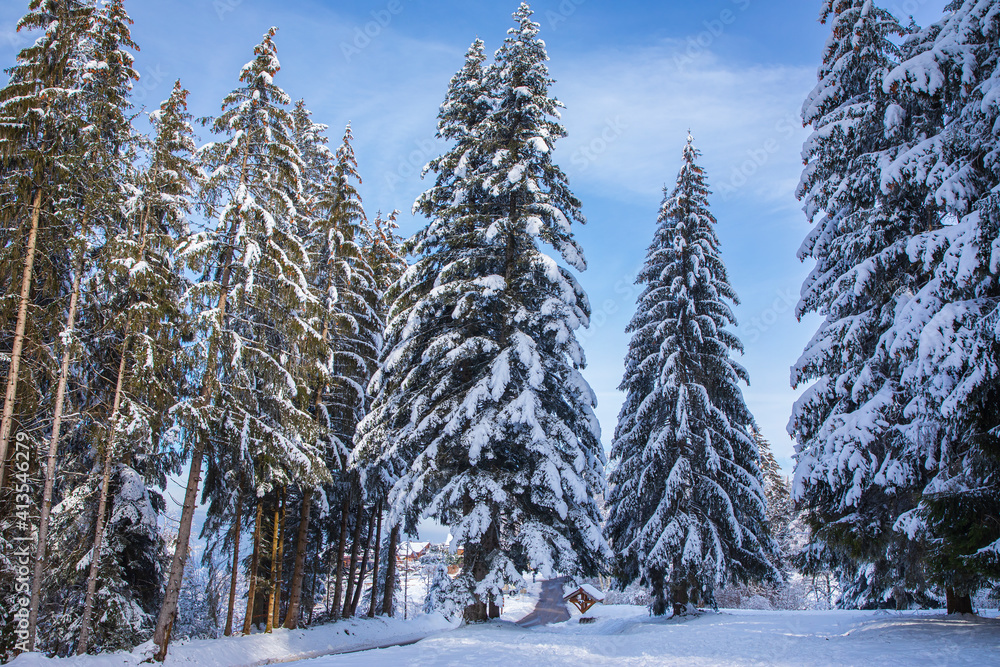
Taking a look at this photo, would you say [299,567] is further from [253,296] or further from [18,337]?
[18,337]

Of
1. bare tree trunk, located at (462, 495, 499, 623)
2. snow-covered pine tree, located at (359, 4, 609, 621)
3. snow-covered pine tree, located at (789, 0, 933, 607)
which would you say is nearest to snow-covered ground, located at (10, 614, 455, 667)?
bare tree trunk, located at (462, 495, 499, 623)

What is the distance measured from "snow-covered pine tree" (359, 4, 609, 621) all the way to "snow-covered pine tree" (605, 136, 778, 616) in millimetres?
4116

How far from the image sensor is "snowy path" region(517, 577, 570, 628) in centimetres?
4334

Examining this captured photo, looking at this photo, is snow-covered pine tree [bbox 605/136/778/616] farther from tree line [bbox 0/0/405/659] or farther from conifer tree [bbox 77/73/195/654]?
conifer tree [bbox 77/73/195/654]

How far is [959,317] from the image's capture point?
28.8ft

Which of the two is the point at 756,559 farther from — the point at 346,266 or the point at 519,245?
the point at 346,266

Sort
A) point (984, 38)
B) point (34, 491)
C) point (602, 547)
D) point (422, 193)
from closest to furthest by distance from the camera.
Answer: point (984, 38) < point (34, 491) < point (602, 547) < point (422, 193)

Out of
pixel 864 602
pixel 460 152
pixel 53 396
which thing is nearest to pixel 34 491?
pixel 53 396

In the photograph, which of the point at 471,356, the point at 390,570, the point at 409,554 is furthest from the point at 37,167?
the point at 409,554

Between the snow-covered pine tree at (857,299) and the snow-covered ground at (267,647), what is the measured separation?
11.1 metres

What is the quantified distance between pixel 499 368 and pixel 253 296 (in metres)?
6.40

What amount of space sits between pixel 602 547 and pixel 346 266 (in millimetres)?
12705

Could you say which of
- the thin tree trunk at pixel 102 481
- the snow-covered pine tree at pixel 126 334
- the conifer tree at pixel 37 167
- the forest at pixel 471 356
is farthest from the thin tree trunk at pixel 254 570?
the conifer tree at pixel 37 167

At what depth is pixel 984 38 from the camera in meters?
9.92
